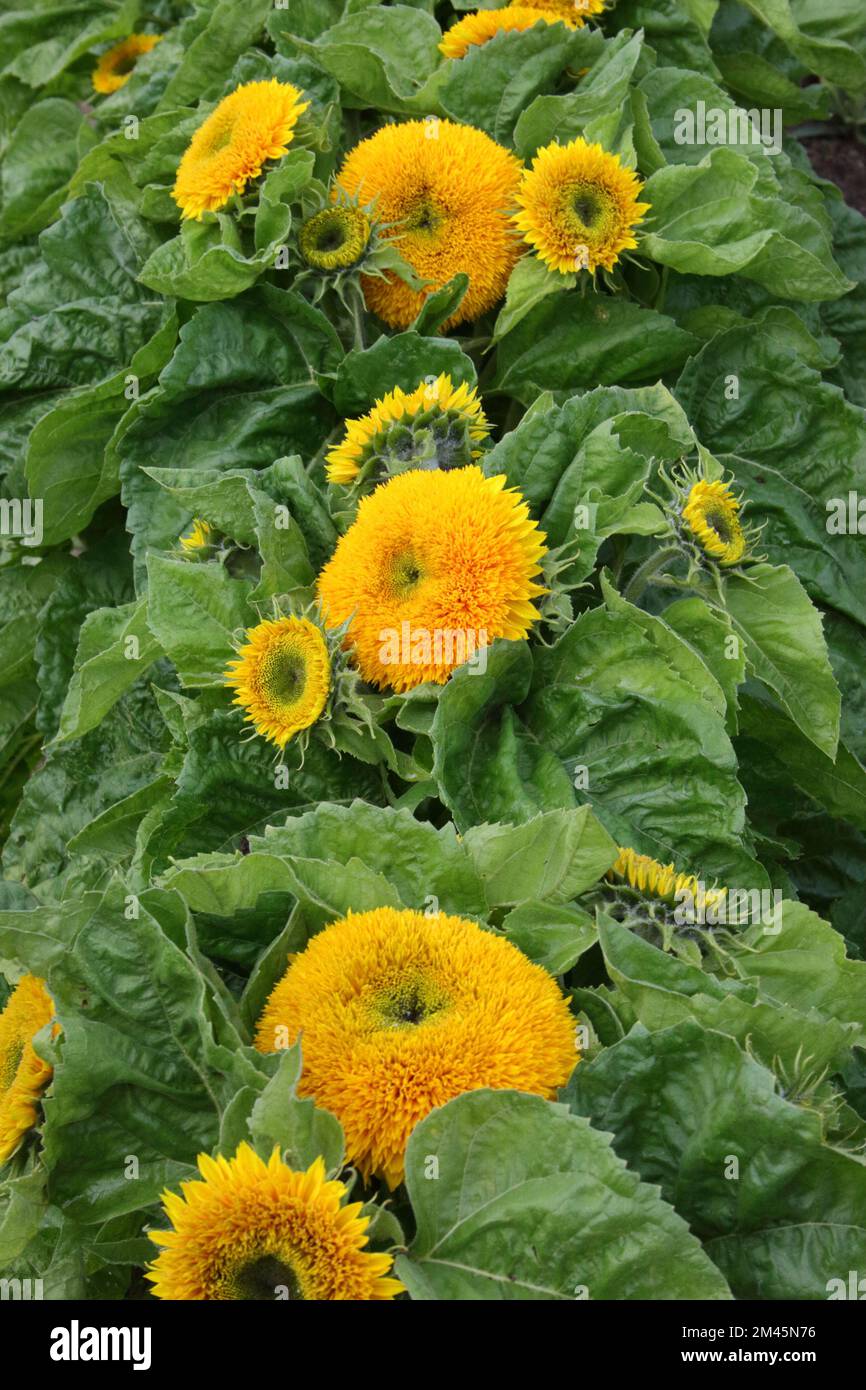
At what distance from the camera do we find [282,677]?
5.89 ft

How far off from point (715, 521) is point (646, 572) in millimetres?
107

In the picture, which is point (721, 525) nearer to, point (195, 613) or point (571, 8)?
point (195, 613)

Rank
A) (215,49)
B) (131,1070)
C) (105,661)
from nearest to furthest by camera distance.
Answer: (131,1070) < (105,661) < (215,49)

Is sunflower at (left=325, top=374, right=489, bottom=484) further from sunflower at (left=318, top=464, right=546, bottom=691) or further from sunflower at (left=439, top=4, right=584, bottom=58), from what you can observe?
sunflower at (left=439, top=4, right=584, bottom=58)

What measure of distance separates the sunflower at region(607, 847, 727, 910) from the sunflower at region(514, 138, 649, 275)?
0.95m

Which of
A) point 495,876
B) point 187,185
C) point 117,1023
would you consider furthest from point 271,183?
point 117,1023

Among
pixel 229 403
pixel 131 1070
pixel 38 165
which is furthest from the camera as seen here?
pixel 38 165

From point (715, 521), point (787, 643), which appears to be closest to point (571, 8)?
point (715, 521)

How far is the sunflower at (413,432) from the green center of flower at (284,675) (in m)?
0.31

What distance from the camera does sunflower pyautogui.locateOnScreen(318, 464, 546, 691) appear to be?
5.71ft

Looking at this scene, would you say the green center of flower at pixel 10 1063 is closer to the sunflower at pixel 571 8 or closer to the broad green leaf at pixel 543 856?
the broad green leaf at pixel 543 856

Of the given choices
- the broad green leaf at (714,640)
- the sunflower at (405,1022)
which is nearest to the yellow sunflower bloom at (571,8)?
the broad green leaf at (714,640)
